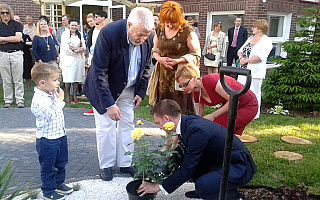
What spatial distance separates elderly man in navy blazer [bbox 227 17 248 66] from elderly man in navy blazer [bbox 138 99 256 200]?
7014 millimetres

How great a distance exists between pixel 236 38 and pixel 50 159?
25.4 ft

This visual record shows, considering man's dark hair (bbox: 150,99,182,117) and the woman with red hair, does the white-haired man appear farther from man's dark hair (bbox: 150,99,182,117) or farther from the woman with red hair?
man's dark hair (bbox: 150,99,182,117)

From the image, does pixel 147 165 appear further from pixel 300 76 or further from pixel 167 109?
pixel 300 76

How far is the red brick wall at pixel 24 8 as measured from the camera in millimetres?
10398

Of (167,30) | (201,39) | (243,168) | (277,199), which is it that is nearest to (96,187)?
(243,168)

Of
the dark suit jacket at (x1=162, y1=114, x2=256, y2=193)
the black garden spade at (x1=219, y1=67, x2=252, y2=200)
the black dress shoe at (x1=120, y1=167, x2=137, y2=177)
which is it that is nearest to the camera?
the black garden spade at (x1=219, y1=67, x2=252, y2=200)

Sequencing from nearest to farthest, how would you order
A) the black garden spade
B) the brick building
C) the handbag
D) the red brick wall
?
1. the black garden spade
2. the handbag
3. the brick building
4. the red brick wall

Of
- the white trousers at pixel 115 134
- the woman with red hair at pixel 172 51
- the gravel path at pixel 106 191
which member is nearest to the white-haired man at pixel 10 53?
the woman with red hair at pixel 172 51

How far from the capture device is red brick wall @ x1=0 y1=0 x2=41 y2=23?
34.1ft

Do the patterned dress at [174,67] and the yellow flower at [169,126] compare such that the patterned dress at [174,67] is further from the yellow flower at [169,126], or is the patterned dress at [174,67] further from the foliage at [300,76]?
the foliage at [300,76]

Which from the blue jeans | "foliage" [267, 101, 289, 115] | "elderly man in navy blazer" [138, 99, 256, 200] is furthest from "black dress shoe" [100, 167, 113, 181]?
"foliage" [267, 101, 289, 115]

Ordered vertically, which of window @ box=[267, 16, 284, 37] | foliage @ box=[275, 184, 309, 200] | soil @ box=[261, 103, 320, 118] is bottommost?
soil @ box=[261, 103, 320, 118]

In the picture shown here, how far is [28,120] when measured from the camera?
5.75 m

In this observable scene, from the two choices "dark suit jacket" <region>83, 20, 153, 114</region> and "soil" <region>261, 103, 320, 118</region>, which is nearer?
"dark suit jacket" <region>83, 20, 153, 114</region>
